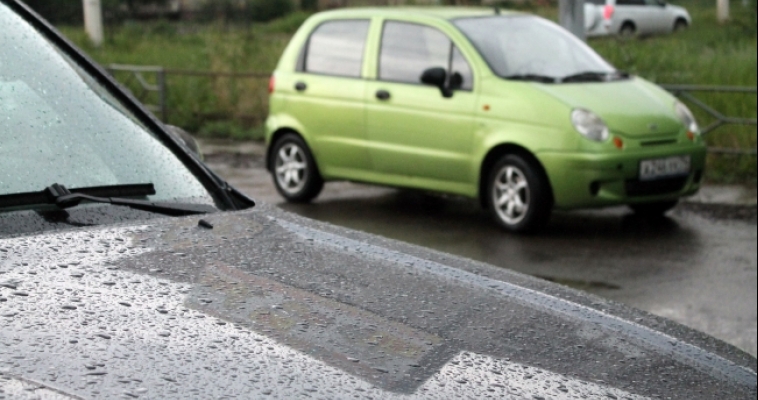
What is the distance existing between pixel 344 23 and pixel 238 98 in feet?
18.8

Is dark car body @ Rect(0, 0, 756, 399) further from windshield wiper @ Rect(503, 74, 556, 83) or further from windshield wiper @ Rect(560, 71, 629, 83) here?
windshield wiper @ Rect(560, 71, 629, 83)

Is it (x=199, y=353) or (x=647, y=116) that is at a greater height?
(x=199, y=353)

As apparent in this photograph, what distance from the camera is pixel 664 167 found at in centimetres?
972

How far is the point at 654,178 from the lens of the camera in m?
9.66

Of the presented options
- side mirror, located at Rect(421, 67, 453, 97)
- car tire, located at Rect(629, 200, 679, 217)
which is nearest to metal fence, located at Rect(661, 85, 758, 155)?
car tire, located at Rect(629, 200, 679, 217)

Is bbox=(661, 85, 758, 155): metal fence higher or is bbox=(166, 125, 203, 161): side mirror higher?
bbox=(166, 125, 203, 161): side mirror

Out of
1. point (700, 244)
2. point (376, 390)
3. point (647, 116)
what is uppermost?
point (376, 390)

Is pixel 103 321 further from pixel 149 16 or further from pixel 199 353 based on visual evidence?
pixel 149 16

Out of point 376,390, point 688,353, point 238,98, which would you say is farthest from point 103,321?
point 238,98

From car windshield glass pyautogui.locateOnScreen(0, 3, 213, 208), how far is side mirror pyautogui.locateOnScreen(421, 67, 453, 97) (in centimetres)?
712

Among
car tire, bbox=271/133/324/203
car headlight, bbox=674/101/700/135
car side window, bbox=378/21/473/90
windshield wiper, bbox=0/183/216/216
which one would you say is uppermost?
windshield wiper, bbox=0/183/216/216

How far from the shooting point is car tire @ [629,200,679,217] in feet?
34.0

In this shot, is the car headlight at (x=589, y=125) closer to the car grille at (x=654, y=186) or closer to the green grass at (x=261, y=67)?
the car grille at (x=654, y=186)

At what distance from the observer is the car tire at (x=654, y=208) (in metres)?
10.4
